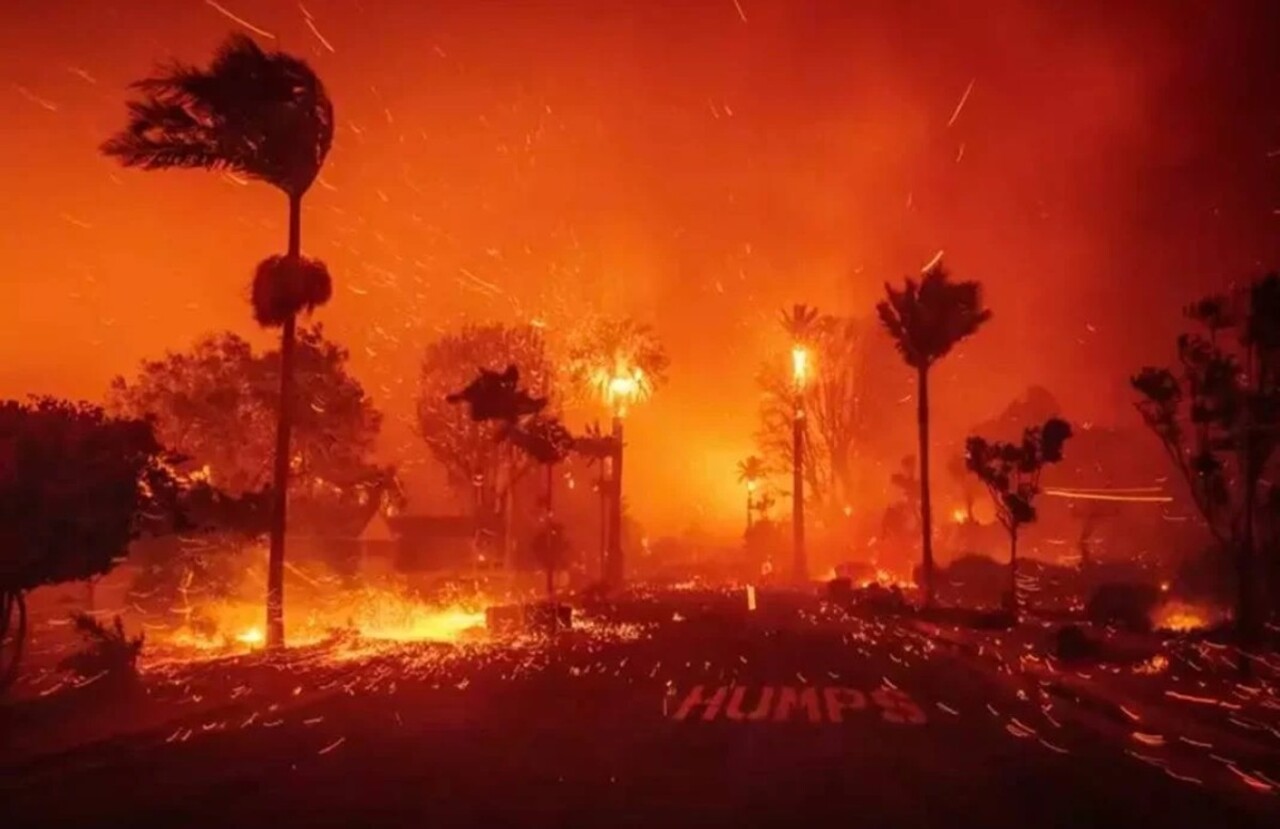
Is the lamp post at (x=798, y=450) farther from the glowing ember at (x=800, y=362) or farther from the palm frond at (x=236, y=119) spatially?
the palm frond at (x=236, y=119)

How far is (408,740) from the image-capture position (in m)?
15.0

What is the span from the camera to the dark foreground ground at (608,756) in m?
10.8

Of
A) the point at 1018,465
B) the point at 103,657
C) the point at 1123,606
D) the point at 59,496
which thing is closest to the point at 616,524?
the point at 1018,465

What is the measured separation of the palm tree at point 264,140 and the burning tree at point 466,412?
1728 inches

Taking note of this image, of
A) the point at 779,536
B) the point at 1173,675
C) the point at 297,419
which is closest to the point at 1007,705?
the point at 1173,675

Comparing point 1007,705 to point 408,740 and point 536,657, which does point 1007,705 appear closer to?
point 408,740

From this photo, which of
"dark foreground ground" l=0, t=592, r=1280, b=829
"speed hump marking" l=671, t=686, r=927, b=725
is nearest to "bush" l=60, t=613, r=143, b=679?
"dark foreground ground" l=0, t=592, r=1280, b=829

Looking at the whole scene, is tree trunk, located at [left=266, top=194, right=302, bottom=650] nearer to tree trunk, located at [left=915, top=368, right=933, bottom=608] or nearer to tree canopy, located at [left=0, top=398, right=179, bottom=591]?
tree canopy, located at [left=0, top=398, right=179, bottom=591]

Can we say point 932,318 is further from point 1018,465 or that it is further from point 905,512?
point 905,512

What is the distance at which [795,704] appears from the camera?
19047 mm

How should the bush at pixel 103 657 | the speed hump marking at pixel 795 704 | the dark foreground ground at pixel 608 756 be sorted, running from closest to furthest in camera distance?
the dark foreground ground at pixel 608 756 < the speed hump marking at pixel 795 704 < the bush at pixel 103 657

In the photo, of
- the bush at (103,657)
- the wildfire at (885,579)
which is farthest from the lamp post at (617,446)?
the bush at (103,657)

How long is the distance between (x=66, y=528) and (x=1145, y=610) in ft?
99.6

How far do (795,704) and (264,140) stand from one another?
17.4 metres
